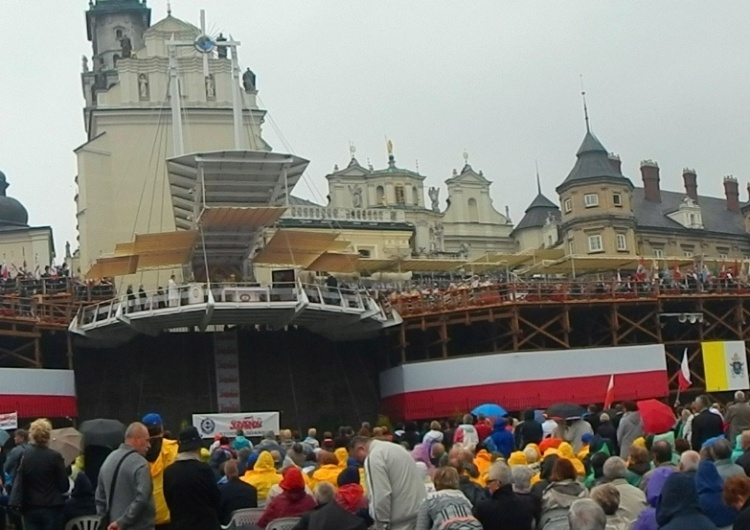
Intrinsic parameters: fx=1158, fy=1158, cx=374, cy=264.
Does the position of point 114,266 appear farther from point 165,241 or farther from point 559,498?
point 559,498

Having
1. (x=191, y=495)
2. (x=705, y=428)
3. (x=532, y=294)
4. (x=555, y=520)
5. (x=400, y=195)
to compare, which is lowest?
(x=555, y=520)

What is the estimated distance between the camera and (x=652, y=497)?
962cm

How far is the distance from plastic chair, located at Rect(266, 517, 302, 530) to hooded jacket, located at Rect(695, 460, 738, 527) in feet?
11.3

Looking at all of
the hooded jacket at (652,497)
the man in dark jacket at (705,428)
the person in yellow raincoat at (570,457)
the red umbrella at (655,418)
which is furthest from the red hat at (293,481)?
the red umbrella at (655,418)

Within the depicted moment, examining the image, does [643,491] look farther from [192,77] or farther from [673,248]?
[673,248]

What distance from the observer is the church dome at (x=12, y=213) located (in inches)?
2532

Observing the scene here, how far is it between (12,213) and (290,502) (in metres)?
58.3

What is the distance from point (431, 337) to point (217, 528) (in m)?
32.2

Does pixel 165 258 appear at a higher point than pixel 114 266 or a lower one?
higher

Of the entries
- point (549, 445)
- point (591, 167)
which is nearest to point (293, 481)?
point (549, 445)

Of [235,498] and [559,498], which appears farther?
[235,498]

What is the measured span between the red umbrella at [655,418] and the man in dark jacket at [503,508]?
7.96m

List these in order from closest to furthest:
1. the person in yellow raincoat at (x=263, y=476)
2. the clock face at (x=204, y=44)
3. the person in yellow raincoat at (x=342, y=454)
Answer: the person in yellow raincoat at (x=263, y=476) < the person in yellow raincoat at (x=342, y=454) < the clock face at (x=204, y=44)

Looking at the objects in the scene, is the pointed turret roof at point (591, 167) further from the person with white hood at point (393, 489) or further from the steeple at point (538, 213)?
the person with white hood at point (393, 489)
